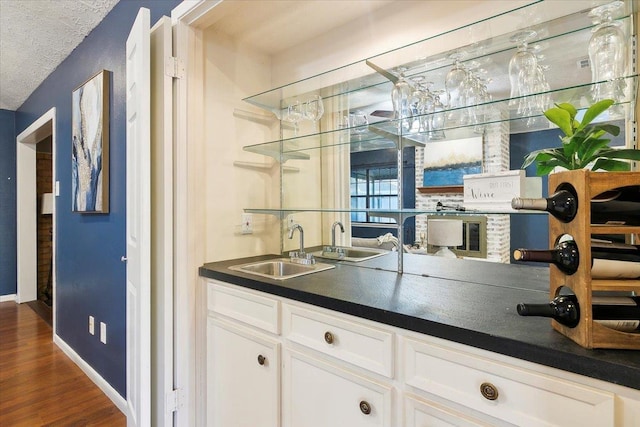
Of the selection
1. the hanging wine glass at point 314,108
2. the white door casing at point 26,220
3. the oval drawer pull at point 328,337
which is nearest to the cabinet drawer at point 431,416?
the oval drawer pull at point 328,337

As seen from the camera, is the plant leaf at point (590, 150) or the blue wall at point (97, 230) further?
the blue wall at point (97, 230)

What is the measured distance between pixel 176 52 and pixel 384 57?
1006 millimetres

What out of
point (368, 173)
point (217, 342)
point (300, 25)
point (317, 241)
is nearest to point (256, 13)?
point (300, 25)

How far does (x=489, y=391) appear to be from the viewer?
2.65 ft

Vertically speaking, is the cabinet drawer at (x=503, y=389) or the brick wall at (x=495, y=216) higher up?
the brick wall at (x=495, y=216)

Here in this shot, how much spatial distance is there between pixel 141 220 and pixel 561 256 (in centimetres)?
156

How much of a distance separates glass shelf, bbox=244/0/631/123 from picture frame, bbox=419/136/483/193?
24cm

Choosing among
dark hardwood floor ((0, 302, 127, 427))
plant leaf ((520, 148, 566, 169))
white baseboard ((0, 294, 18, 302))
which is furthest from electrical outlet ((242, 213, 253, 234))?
white baseboard ((0, 294, 18, 302))

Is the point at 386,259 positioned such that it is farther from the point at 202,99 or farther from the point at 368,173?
the point at 202,99

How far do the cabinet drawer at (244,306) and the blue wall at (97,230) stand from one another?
32.2 inches

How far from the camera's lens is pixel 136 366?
1638 mm

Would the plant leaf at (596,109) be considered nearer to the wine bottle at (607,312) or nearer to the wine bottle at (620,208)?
the wine bottle at (620,208)

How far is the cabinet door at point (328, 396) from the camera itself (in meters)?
1.03

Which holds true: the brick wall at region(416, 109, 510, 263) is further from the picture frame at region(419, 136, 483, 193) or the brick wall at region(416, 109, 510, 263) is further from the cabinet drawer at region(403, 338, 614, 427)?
the cabinet drawer at region(403, 338, 614, 427)
